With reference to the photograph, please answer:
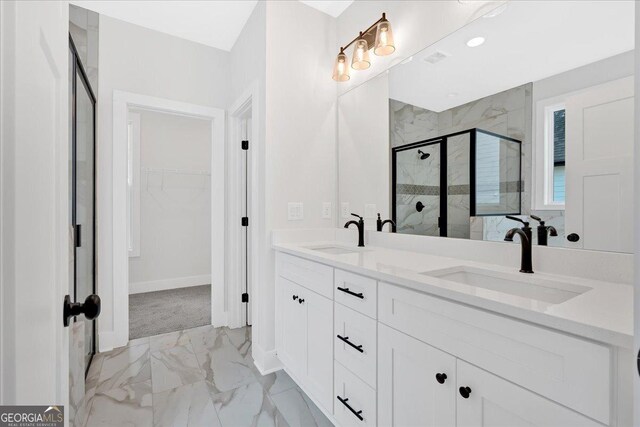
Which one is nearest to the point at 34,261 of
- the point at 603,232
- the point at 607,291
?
the point at 607,291

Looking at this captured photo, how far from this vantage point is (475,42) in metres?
1.48

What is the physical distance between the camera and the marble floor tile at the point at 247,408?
158cm

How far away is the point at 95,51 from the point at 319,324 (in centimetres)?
266

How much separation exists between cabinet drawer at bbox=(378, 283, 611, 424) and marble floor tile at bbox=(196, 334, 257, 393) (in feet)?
4.57

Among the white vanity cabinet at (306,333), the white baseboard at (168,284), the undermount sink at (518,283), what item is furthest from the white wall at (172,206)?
the undermount sink at (518,283)

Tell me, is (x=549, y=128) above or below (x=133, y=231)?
above

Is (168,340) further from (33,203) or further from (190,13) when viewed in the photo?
(190,13)

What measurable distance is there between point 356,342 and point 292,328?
64 centimetres

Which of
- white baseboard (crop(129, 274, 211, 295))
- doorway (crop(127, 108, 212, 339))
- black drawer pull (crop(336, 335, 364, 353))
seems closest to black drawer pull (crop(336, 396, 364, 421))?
black drawer pull (crop(336, 335, 364, 353))

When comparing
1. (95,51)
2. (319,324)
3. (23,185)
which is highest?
(95,51)

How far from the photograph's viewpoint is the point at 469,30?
1.49 metres

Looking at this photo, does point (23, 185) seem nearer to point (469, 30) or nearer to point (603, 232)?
point (603, 232)

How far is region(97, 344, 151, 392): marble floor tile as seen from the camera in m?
1.95

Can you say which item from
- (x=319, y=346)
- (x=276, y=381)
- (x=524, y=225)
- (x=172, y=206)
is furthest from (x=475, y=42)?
(x=172, y=206)
